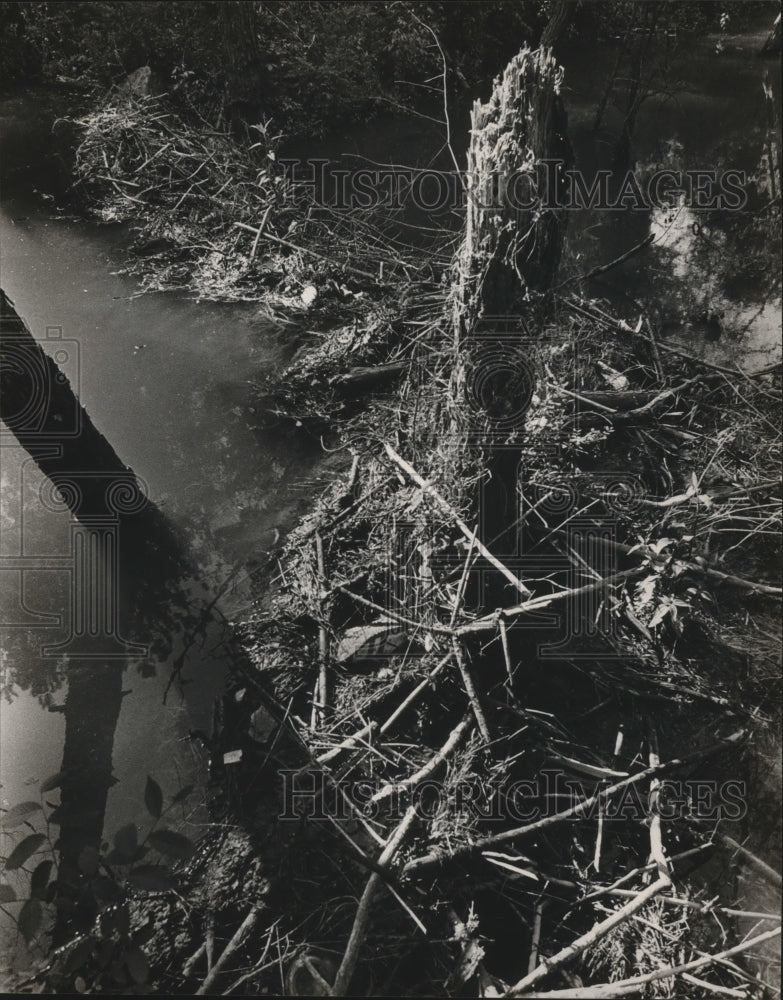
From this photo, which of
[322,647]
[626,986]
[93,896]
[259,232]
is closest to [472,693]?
[322,647]

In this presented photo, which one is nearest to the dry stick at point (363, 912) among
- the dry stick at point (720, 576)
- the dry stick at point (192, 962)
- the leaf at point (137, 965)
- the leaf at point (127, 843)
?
the dry stick at point (192, 962)

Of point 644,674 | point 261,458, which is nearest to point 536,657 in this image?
point 644,674

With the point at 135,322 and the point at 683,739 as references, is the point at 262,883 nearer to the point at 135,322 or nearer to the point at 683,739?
the point at 683,739

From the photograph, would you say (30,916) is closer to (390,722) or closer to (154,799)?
(154,799)

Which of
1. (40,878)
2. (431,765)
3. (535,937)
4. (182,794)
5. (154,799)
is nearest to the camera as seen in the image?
(40,878)

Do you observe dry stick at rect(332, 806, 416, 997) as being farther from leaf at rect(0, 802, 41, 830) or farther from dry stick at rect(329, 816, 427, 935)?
leaf at rect(0, 802, 41, 830)

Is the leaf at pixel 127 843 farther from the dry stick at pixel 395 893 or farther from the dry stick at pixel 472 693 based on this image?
the dry stick at pixel 472 693
